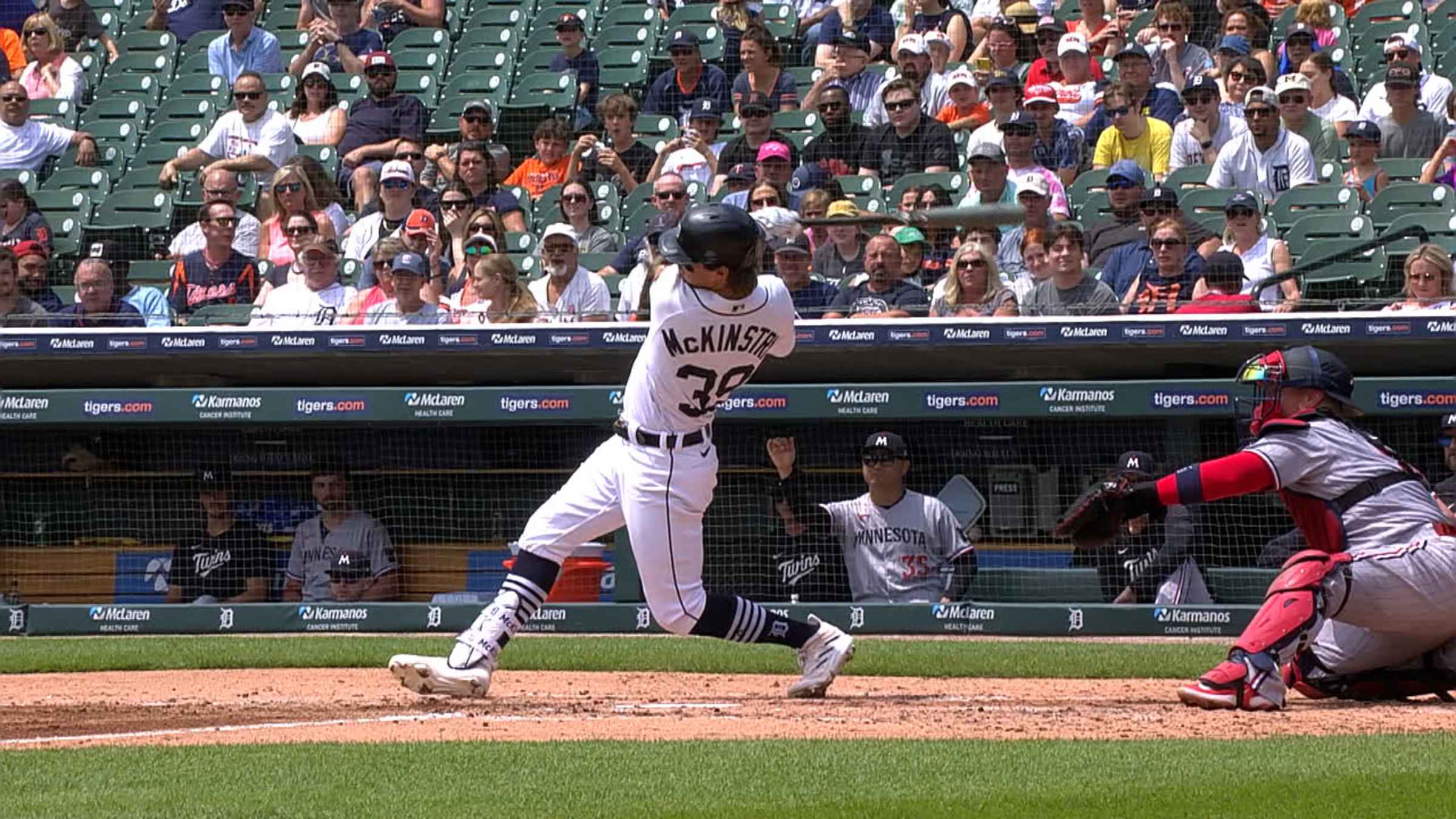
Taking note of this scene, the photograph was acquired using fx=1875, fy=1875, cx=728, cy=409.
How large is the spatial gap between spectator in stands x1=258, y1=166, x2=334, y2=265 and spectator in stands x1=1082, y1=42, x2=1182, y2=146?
16.4 ft

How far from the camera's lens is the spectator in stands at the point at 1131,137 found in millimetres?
11688

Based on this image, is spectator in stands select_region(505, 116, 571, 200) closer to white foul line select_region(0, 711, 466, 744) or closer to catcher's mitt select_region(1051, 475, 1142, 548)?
white foul line select_region(0, 711, 466, 744)

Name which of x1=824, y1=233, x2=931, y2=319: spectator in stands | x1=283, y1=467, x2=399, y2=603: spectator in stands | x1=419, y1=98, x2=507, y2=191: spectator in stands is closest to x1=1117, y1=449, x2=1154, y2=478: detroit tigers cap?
x1=824, y1=233, x2=931, y2=319: spectator in stands

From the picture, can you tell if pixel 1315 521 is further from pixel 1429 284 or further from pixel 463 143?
pixel 463 143

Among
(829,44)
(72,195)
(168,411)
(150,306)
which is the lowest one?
(168,411)

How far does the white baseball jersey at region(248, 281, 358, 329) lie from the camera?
10594 mm

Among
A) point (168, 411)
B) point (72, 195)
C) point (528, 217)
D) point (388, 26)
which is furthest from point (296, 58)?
point (168, 411)

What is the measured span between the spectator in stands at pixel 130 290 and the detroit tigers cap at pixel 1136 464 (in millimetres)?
5415

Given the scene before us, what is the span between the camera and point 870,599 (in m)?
9.96

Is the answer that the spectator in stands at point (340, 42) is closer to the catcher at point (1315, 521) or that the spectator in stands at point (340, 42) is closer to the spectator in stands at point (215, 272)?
the spectator in stands at point (215, 272)

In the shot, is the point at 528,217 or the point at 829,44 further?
the point at 829,44

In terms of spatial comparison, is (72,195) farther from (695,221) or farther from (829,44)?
(695,221)

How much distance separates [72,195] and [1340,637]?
9.57 m

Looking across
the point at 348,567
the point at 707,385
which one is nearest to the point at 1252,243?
the point at 707,385
